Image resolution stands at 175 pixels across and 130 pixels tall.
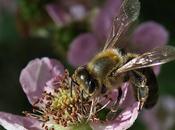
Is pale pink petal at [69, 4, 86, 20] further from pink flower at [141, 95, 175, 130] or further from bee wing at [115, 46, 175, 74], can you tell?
bee wing at [115, 46, 175, 74]

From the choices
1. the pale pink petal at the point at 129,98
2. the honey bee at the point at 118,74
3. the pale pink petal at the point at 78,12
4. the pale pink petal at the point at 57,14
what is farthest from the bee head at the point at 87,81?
the pale pink petal at the point at 78,12

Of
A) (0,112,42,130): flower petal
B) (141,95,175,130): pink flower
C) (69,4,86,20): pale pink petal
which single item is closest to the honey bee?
(0,112,42,130): flower petal

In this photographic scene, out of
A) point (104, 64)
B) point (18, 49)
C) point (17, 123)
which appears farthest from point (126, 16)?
point (18, 49)

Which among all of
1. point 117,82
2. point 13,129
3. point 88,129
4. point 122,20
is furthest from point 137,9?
point 13,129

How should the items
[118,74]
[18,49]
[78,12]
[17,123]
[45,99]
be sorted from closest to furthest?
[118,74] < [17,123] < [45,99] < [78,12] < [18,49]

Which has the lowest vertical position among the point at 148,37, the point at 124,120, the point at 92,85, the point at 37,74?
the point at 124,120

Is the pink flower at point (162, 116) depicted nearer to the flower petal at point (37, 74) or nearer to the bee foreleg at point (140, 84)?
the flower petal at point (37, 74)

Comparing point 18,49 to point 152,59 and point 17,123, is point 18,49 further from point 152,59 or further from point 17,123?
point 152,59

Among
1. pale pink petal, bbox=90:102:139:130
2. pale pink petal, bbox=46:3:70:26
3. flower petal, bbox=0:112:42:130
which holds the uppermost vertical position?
pale pink petal, bbox=46:3:70:26
